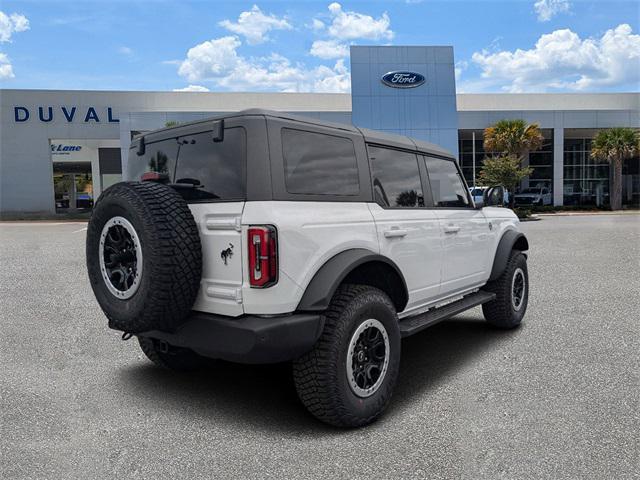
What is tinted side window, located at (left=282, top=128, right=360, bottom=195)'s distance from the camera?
3.31 metres

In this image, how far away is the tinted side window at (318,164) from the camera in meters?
3.31

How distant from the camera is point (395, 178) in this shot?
423 centimetres

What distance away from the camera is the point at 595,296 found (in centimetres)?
753

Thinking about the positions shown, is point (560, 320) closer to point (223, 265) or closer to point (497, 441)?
point (497, 441)

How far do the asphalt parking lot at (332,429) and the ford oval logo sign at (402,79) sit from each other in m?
29.4

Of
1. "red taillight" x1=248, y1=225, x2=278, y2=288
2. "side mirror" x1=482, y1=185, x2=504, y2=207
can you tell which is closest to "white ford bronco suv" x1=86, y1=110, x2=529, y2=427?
"red taillight" x1=248, y1=225, x2=278, y2=288

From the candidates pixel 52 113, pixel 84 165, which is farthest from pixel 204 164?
pixel 84 165

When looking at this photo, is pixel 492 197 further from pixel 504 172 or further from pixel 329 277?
pixel 504 172

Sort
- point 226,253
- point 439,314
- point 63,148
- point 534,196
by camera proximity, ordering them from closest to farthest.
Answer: point 226,253 < point 439,314 < point 534,196 < point 63,148

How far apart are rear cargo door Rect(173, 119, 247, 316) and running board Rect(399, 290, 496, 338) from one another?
1.43 metres

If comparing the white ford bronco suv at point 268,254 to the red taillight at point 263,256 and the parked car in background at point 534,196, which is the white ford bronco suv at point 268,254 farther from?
the parked car in background at point 534,196

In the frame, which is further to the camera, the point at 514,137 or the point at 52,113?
the point at 52,113

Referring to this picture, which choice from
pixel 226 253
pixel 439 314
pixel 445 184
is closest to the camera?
pixel 226 253

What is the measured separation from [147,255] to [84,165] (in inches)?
1875
